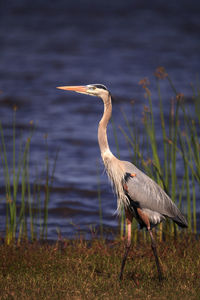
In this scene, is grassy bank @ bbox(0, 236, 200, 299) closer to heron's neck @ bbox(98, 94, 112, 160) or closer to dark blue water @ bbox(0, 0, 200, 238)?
heron's neck @ bbox(98, 94, 112, 160)

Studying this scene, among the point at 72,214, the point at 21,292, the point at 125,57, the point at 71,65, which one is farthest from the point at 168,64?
the point at 21,292

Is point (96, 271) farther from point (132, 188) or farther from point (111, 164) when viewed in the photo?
point (111, 164)

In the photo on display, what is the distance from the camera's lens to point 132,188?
5.38m

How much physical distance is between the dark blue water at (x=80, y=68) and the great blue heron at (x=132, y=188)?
2.58 meters

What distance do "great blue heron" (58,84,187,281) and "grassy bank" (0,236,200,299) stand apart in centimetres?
31

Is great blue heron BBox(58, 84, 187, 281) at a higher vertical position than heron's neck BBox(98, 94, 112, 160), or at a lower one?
lower

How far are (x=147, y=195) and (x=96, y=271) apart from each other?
92 cm

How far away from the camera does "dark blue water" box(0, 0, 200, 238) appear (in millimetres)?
10820

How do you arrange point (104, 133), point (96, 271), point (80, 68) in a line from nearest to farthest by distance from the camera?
point (104, 133)
point (96, 271)
point (80, 68)

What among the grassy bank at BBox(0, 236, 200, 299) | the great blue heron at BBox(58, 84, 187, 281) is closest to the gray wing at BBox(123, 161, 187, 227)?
the great blue heron at BBox(58, 84, 187, 281)

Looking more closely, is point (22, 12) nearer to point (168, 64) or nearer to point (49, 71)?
point (49, 71)

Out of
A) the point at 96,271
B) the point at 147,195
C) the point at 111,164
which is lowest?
the point at 96,271

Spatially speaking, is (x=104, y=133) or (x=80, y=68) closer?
(x=104, y=133)

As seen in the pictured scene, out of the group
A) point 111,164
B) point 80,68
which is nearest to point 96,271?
point 111,164
